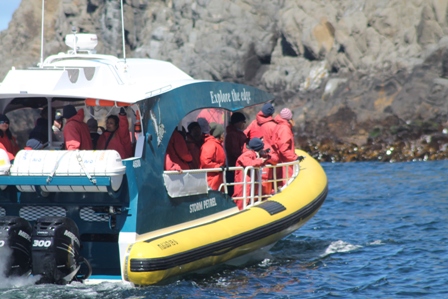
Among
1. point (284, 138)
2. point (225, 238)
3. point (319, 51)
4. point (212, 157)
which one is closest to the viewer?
point (225, 238)

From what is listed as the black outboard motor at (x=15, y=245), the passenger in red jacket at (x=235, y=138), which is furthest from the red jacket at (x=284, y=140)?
the black outboard motor at (x=15, y=245)

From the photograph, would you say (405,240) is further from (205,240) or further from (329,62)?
(329,62)

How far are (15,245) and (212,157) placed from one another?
8.88 feet

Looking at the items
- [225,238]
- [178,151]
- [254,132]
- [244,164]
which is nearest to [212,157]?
[244,164]

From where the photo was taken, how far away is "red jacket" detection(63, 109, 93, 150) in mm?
7895

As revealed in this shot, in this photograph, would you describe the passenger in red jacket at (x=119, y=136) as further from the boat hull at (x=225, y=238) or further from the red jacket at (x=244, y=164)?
the red jacket at (x=244, y=164)

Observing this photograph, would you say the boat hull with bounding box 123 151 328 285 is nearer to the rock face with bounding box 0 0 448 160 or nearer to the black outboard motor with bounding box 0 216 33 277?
the black outboard motor with bounding box 0 216 33 277

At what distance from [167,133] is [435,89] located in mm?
19851

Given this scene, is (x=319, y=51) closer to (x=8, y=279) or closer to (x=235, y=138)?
(x=235, y=138)

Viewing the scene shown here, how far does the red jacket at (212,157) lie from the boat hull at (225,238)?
54 centimetres

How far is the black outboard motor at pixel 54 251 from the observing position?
7.21 meters

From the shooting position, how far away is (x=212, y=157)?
899 centimetres

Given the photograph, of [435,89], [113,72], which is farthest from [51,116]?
[435,89]

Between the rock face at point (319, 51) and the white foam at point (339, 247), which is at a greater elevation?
the rock face at point (319, 51)
